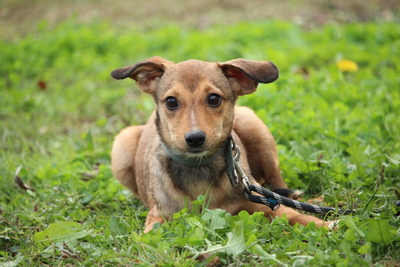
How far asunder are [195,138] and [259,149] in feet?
5.31

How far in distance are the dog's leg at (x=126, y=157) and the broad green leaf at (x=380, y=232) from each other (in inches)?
108

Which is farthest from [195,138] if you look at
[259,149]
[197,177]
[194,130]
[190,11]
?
[190,11]

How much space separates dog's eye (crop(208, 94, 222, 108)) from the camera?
4.07 m

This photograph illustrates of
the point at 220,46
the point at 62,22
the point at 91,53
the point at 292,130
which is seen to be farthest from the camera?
the point at 62,22

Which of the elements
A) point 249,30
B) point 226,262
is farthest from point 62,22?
point 226,262

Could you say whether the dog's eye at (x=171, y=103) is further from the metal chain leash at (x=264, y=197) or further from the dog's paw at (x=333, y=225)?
the dog's paw at (x=333, y=225)

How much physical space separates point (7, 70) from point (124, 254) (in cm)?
693

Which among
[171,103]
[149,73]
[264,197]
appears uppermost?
[149,73]

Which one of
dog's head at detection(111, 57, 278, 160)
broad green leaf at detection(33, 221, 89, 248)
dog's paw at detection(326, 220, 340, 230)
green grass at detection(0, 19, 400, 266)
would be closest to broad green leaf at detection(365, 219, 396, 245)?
green grass at detection(0, 19, 400, 266)

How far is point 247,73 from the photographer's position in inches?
154

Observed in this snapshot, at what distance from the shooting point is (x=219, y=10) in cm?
1276

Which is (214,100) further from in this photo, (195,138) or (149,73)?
(149,73)

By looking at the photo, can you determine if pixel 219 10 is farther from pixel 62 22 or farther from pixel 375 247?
pixel 375 247

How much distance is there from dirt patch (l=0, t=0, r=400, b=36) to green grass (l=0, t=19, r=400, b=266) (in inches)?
40.9
